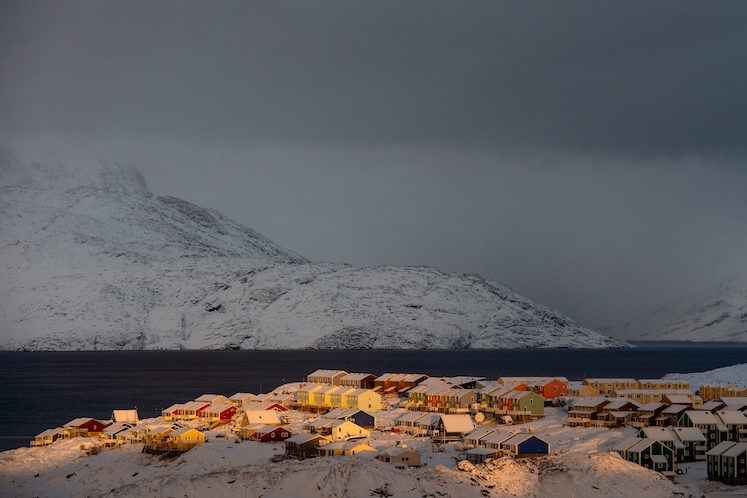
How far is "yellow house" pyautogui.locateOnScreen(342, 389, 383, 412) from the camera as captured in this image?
106m

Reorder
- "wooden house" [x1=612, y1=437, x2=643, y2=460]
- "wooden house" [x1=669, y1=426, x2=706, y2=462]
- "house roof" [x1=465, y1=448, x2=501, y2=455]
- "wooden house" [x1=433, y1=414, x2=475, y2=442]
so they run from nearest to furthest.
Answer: "wooden house" [x1=612, y1=437, x2=643, y2=460]
"house roof" [x1=465, y1=448, x2=501, y2=455]
"wooden house" [x1=669, y1=426, x2=706, y2=462]
"wooden house" [x1=433, y1=414, x2=475, y2=442]

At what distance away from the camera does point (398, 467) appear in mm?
67938

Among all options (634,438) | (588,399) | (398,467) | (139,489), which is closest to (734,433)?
(634,438)

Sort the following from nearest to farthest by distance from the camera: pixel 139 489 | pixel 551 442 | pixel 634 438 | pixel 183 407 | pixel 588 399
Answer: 1. pixel 139 489
2. pixel 634 438
3. pixel 551 442
4. pixel 588 399
5. pixel 183 407

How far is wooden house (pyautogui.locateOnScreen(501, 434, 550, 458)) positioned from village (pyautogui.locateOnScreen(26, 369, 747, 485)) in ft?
0.29

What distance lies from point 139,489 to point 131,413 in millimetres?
35747

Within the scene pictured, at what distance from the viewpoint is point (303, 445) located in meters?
74.5

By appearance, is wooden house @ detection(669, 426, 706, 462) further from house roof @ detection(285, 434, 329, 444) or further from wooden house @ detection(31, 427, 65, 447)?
wooden house @ detection(31, 427, 65, 447)

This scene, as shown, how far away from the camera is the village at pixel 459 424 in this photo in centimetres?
7250

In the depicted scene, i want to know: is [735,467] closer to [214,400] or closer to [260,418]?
[260,418]

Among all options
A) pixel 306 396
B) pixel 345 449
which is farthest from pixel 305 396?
pixel 345 449

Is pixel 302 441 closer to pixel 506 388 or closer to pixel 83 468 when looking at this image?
pixel 83 468

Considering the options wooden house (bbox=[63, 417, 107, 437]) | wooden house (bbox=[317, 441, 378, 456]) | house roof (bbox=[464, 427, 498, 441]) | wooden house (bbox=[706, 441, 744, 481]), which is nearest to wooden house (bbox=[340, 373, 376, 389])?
wooden house (bbox=[63, 417, 107, 437])

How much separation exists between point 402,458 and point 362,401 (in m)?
36.7
